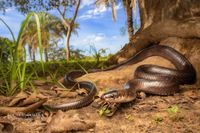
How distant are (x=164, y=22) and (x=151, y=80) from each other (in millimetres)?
2729

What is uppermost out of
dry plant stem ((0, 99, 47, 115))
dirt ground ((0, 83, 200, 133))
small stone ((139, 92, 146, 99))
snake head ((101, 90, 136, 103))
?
snake head ((101, 90, 136, 103))

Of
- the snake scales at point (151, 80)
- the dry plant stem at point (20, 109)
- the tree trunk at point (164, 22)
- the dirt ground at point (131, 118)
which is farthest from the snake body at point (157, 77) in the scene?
the dry plant stem at point (20, 109)

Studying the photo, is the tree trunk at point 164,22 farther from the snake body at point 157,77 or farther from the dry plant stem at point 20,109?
the dry plant stem at point 20,109

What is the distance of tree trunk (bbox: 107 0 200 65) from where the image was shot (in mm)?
6562

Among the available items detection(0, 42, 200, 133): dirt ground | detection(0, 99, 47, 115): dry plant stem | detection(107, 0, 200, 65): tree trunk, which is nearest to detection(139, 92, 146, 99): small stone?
detection(0, 42, 200, 133): dirt ground

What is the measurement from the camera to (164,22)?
737 centimetres

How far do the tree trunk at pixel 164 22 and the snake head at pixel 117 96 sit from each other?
2.67 meters

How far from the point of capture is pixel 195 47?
21.3 ft

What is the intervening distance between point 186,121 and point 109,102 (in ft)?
3.32

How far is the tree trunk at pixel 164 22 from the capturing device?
258 inches

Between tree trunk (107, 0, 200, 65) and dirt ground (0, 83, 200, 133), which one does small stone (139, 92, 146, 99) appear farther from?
tree trunk (107, 0, 200, 65)

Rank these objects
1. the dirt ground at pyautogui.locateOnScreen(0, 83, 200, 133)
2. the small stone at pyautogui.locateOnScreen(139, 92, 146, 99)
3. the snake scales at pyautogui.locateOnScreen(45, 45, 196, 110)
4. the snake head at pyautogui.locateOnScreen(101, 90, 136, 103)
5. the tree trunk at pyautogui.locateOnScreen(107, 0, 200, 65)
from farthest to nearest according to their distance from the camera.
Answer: the tree trunk at pyautogui.locateOnScreen(107, 0, 200, 65) → the small stone at pyautogui.locateOnScreen(139, 92, 146, 99) → the snake scales at pyautogui.locateOnScreen(45, 45, 196, 110) → the snake head at pyautogui.locateOnScreen(101, 90, 136, 103) → the dirt ground at pyautogui.locateOnScreen(0, 83, 200, 133)

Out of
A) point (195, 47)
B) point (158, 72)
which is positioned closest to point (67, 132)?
point (158, 72)

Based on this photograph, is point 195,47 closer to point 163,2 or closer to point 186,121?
point 163,2
